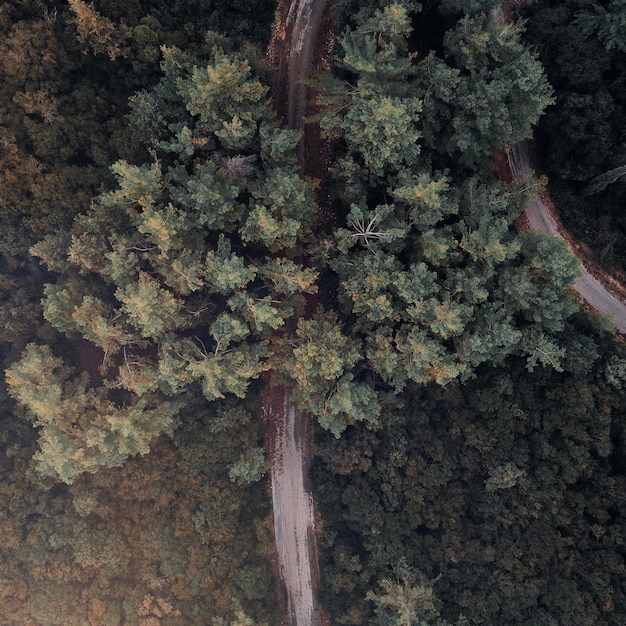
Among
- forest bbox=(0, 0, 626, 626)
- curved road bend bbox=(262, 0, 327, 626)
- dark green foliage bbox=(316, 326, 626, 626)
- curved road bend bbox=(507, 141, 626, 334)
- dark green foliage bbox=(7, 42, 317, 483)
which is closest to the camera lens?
dark green foliage bbox=(7, 42, 317, 483)

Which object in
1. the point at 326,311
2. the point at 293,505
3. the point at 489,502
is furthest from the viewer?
the point at 293,505

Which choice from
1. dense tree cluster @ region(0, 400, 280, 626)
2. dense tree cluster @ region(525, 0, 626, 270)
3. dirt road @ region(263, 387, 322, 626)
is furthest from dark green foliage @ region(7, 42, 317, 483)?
dense tree cluster @ region(525, 0, 626, 270)

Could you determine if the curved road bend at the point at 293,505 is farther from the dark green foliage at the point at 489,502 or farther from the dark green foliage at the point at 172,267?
the dark green foliage at the point at 172,267

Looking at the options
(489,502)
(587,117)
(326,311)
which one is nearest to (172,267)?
(326,311)

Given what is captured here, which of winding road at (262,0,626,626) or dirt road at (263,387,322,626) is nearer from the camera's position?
winding road at (262,0,626,626)

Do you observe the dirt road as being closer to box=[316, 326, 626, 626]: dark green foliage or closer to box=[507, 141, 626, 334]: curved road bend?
box=[316, 326, 626, 626]: dark green foliage

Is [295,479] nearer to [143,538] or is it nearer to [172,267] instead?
[143,538]
